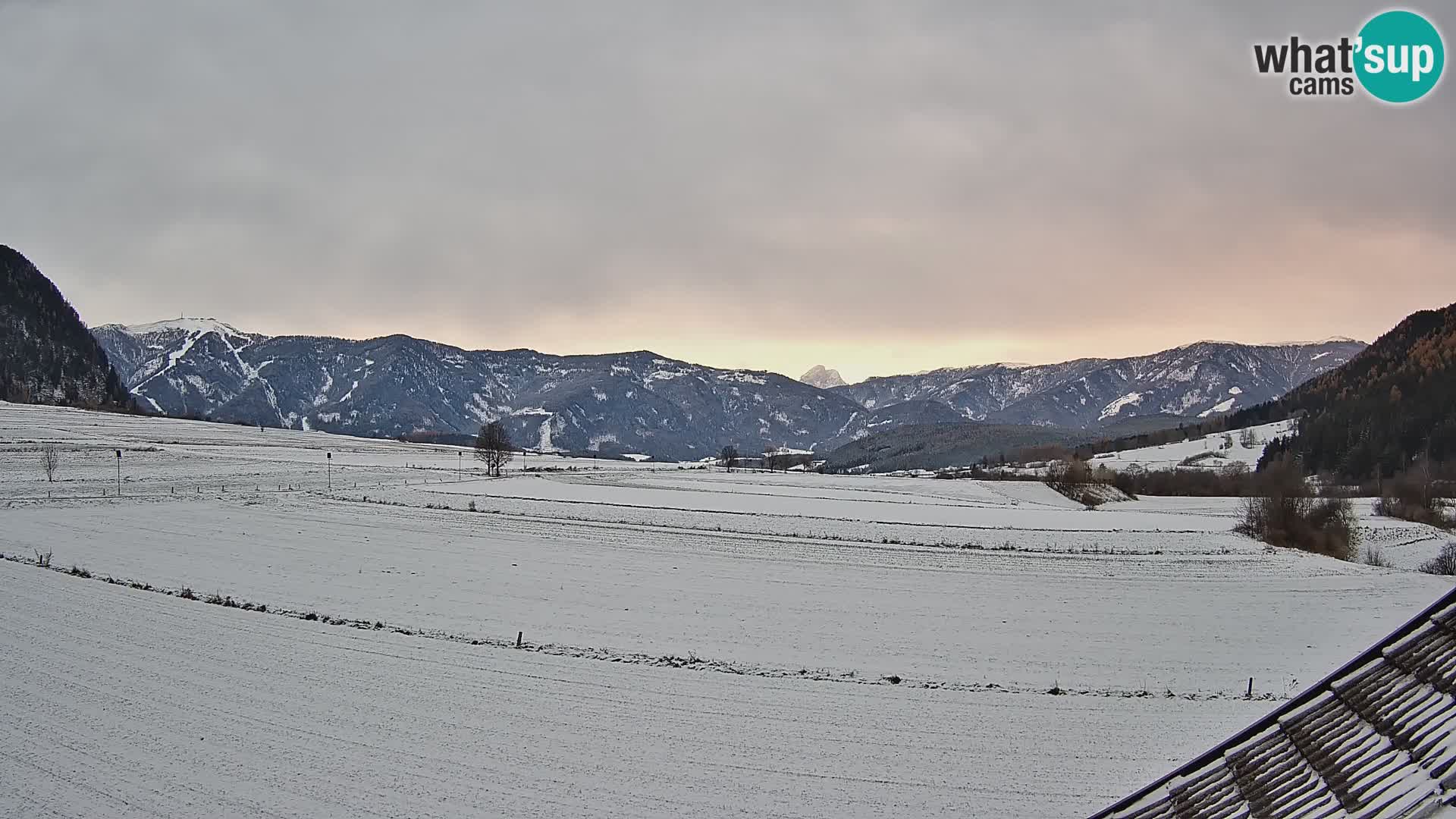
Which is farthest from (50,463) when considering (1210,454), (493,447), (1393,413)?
(1210,454)

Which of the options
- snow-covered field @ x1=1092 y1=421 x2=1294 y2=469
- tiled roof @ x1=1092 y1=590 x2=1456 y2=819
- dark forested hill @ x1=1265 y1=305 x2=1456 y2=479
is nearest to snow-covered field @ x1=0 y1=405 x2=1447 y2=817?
tiled roof @ x1=1092 y1=590 x2=1456 y2=819

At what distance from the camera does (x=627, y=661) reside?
2245cm

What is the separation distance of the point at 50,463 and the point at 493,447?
46.7 meters

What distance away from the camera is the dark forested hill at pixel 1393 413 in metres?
125

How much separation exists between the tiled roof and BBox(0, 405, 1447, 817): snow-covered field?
8161 millimetres

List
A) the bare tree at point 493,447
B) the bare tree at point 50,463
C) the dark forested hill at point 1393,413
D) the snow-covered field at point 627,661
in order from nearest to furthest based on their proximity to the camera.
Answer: the snow-covered field at point 627,661 → the bare tree at point 50,463 → the bare tree at point 493,447 → the dark forested hill at point 1393,413

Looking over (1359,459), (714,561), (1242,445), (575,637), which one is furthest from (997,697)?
(1242,445)

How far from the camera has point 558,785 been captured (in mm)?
14094

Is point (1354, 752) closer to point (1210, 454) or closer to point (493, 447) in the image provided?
point (493, 447)

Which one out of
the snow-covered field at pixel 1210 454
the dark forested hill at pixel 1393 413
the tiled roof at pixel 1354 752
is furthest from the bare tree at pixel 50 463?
the dark forested hill at pixel 1393 413

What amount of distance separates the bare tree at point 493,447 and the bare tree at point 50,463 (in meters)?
43.0

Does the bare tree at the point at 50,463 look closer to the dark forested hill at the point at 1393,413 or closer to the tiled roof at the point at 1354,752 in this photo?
the tiled roof at the point at 1354,752

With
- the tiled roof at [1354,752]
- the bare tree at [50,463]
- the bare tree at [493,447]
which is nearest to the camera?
the tiled roof at [1354,752]

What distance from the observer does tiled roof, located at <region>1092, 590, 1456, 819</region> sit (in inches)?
171
